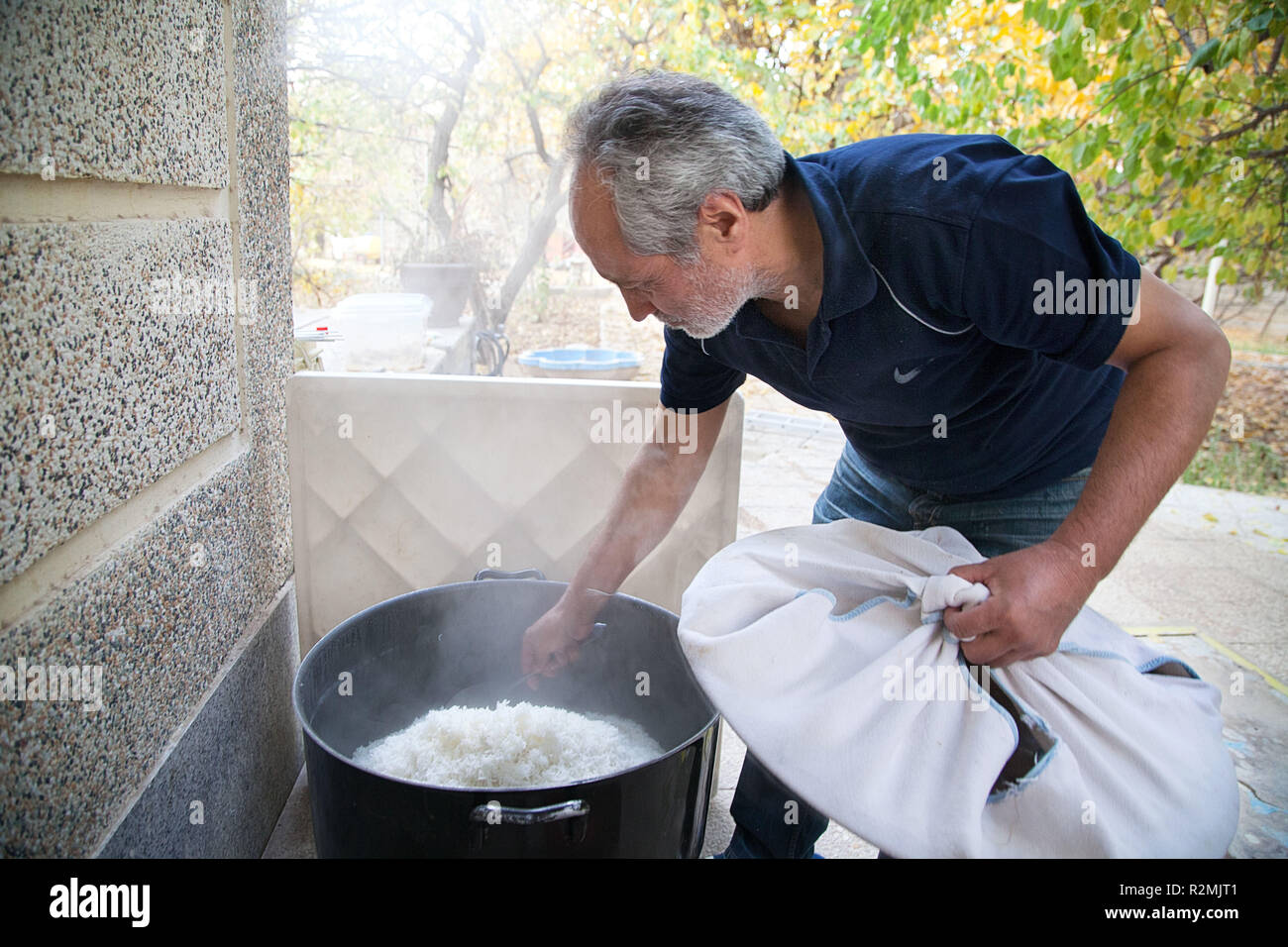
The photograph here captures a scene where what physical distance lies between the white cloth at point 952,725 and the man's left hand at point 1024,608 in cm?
3

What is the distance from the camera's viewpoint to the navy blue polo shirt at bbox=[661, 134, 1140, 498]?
1397 millimetres

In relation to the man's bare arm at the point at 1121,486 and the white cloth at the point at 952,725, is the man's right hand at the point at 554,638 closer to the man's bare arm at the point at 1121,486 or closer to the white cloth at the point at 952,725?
the white cloth at the point at 952,725

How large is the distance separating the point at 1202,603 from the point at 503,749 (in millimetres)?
4166

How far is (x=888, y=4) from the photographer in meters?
3.96

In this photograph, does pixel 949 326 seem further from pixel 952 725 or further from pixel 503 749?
pixel 503 749

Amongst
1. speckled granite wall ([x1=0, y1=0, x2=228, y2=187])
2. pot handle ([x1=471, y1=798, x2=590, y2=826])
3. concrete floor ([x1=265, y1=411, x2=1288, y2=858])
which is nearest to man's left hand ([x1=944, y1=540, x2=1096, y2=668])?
pot handle ([x1=471, y1=798, x2=590, y2=826])

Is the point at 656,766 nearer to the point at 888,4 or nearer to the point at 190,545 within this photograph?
the point at 190,545

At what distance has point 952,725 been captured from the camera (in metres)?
1.26

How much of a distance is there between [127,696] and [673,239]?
1182mm

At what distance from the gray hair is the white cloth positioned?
2.21 feet

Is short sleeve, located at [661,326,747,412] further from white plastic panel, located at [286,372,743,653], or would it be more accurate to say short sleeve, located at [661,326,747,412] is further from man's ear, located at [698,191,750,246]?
man's ear, located at [698,191,750,246]

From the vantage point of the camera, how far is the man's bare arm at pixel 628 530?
193 centimetres

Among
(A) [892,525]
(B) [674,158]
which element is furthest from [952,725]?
(B) [674,158]
